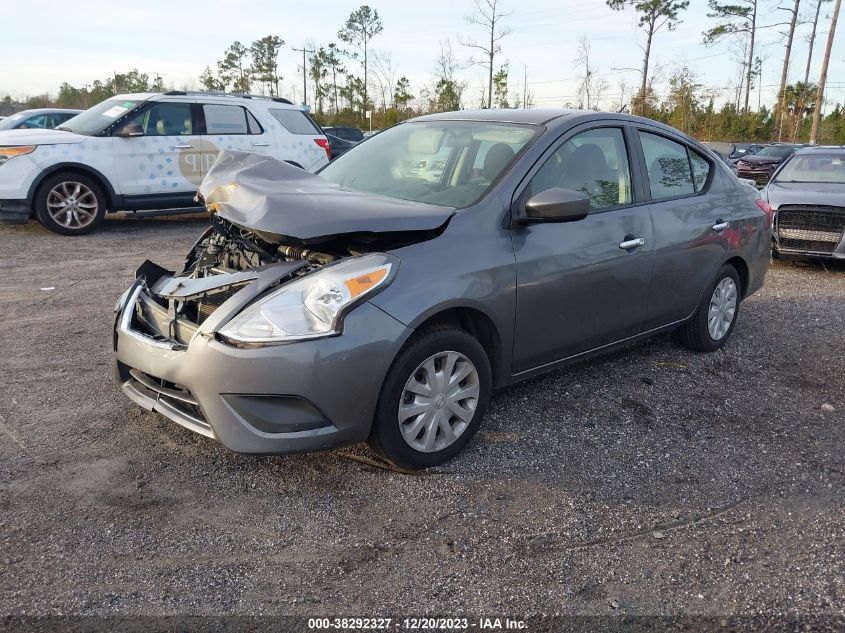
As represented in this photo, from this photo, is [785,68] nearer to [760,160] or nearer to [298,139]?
[760,160]

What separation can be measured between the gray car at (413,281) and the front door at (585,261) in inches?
0.4

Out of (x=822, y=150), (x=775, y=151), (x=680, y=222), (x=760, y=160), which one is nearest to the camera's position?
(x=680, y=222)

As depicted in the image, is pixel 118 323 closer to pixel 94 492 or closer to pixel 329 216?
pixel 94 492

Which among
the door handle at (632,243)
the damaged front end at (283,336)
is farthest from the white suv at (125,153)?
the door handle at (632,243)

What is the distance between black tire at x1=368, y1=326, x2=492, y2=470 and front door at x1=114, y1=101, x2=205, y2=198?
765cm

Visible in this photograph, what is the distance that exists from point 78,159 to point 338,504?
7.75 metres

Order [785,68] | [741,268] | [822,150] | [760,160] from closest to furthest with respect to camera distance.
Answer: [741,268] → [822,150] → [760,160] → [785,68]

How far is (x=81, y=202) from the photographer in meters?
9.30

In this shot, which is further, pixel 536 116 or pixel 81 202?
pixel 81 202

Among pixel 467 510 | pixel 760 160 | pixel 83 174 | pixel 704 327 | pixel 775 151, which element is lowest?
pixel 467 510

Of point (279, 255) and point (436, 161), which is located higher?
point (436, 161)

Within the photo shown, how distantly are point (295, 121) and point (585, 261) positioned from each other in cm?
842

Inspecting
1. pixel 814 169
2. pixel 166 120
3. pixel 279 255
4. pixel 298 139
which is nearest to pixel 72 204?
pixel 166 120

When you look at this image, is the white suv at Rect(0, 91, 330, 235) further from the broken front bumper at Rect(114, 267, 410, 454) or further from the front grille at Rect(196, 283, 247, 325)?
the broken front bumper at Rect(114, 267, 410, 454)
